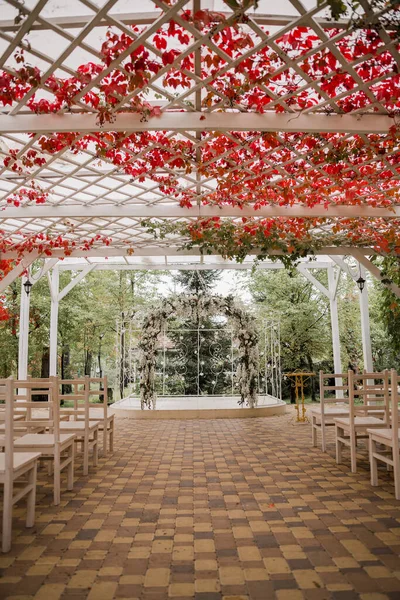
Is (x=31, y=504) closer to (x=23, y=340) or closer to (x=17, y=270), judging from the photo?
(x=17, y=270)

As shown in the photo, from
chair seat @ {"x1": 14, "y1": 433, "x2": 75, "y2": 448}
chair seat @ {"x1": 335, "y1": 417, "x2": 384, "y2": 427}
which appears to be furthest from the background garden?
chair seat @ {"x1": 14, "y1": 433, "x2": 75, "y2": 448}

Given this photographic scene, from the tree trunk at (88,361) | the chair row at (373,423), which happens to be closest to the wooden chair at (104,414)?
the chair row at (373,423)

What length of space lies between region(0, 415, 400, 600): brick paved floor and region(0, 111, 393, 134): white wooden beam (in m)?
2.93

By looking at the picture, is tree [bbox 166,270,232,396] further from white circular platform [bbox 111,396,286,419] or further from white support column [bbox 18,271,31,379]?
white support column [bbox 18,271,31,379]

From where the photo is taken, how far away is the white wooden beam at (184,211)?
19.2 feet

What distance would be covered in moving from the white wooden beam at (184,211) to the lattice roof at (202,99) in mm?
257

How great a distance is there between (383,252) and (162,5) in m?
6.46

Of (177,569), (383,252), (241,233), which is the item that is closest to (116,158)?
(241,233)

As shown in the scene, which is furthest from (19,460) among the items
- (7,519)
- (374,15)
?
(374,15)

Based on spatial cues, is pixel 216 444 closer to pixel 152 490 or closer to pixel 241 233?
pixel 152 490

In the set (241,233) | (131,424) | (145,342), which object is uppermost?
(241,233)

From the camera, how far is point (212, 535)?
272 cm

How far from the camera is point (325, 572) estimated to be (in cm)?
221

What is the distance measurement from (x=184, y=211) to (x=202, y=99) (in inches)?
104
